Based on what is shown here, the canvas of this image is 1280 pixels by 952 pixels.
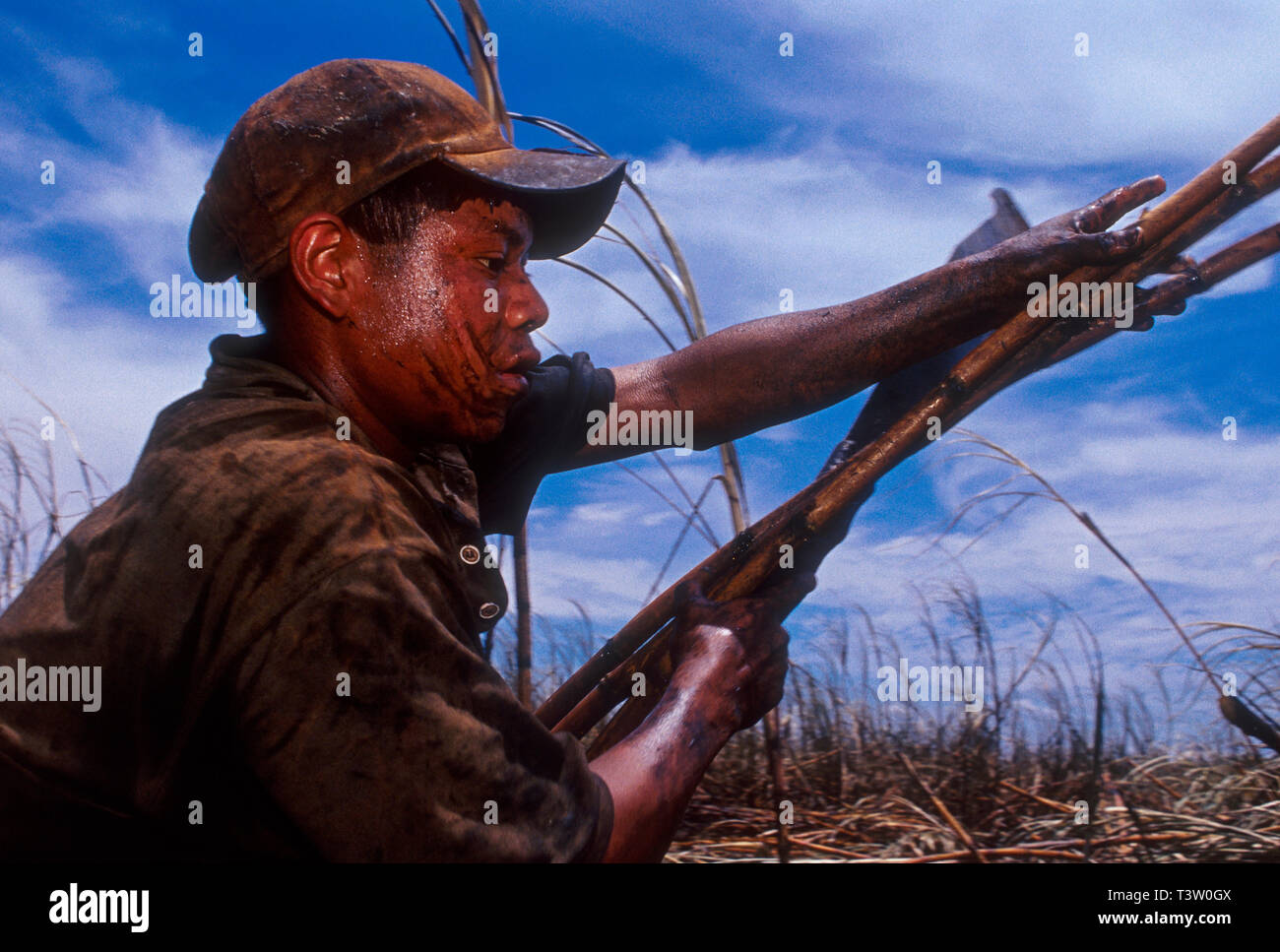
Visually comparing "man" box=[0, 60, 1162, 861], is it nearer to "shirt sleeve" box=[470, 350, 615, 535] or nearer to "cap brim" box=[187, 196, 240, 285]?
"cap brim" box=[187, 196, 240, 285]

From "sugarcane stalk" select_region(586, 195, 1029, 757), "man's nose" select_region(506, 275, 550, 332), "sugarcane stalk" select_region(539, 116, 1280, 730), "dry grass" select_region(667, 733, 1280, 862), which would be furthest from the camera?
"dry grass" select_region(667, 733, 1280, 862)

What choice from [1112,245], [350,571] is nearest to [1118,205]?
[1112,245]

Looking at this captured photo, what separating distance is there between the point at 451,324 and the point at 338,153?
12.7 inches

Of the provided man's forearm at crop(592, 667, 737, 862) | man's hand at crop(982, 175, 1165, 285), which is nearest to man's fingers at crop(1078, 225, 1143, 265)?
man's hand at crop(982, 175, 1165, 285)

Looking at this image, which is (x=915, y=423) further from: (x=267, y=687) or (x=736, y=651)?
(x=267, y=687)

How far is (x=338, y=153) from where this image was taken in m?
1.55

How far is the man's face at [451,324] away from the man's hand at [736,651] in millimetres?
539

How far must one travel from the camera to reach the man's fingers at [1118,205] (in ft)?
6.17

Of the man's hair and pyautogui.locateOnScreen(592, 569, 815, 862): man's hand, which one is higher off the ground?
the man's hair

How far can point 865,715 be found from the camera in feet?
10.7

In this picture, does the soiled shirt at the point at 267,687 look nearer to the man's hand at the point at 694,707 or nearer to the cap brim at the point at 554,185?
the man's hand at the point at 694,707

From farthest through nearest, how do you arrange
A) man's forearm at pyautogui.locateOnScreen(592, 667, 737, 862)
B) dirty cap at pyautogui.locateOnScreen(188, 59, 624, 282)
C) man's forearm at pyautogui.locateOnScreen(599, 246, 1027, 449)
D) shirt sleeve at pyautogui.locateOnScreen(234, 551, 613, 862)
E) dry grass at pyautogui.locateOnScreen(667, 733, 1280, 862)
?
1. dry grass at pyautogui.locateOnScreen(667, 733, 1280, 862)
2. man's forearm at pyautogui.locateOnScreen(599, 246, 1027, 449)
3. dirty cap at pyautogui.locateOnScreen(188, 59, 624, 282)
4. man's forearm at pyautogui.locateOnScreen(592, 667, 737, 862)
5. shirt sleeve at pyautogui.locateOnScreen(234, 551, 613, 862)

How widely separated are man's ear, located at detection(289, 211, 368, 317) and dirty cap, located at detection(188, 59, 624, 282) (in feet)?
0.08

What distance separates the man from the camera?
1235 mm
